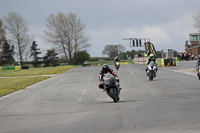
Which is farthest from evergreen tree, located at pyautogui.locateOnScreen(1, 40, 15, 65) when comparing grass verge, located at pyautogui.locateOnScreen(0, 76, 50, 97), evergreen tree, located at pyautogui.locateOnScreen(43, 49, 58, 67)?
grass verge, located at pyautogui.locateOnScreen(0, 76, 50, 97)

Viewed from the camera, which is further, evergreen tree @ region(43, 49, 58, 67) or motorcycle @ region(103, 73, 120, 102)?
evergreen tree @ region(43, 49, 58, 67)

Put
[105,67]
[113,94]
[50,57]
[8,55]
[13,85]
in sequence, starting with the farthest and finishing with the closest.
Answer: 1. [8,55]
2. [50,57]
3. [13,85]
4. [105,67]
5. [113,94]

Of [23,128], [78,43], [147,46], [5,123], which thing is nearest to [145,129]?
[23,128]

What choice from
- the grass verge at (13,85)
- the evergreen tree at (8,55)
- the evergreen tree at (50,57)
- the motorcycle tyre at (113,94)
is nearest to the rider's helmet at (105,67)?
the motorcycle tyre at (113,94)

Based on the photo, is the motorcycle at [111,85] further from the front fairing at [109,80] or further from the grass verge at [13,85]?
the grass verge at [13,85]

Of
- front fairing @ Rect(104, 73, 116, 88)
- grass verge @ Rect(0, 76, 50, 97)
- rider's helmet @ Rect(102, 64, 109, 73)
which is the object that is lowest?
grass verge @ Rect(0, 76, 50, 97)

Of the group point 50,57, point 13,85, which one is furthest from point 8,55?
point 13,85

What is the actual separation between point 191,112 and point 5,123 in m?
4.83

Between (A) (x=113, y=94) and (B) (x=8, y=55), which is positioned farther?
(B) (x=8, y=55)

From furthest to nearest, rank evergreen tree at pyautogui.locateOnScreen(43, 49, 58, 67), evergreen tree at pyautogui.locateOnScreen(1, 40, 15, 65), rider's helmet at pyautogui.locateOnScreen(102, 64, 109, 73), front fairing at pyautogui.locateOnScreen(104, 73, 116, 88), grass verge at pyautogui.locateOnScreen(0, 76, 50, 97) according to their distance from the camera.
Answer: evergreen tree at pyautogui.locateOnScreen(1, 40, 15, 65) → evergreen tree at pyautogui.locateOnScreen(43, 49, 58, 67) → grass verge at pyautogui.locateOnScreen(0, 76, 50, 97) → rider's helmet at pyautogui.locateOnScreen(102, 64, 109, 73) → front fairing at pyautogui.locateOnScreen(104, 73, 116, 88)

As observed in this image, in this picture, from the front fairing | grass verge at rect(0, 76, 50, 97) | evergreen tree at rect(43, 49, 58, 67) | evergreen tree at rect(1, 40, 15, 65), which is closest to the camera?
the front fairing

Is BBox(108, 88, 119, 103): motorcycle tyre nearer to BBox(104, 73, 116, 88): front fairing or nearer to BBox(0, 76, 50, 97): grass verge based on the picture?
BBox(104, 73, 116, 88): front fairing

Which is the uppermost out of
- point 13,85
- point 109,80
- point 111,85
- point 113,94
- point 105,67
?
point 105,67

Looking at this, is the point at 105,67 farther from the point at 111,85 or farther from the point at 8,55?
the point at 8,55
